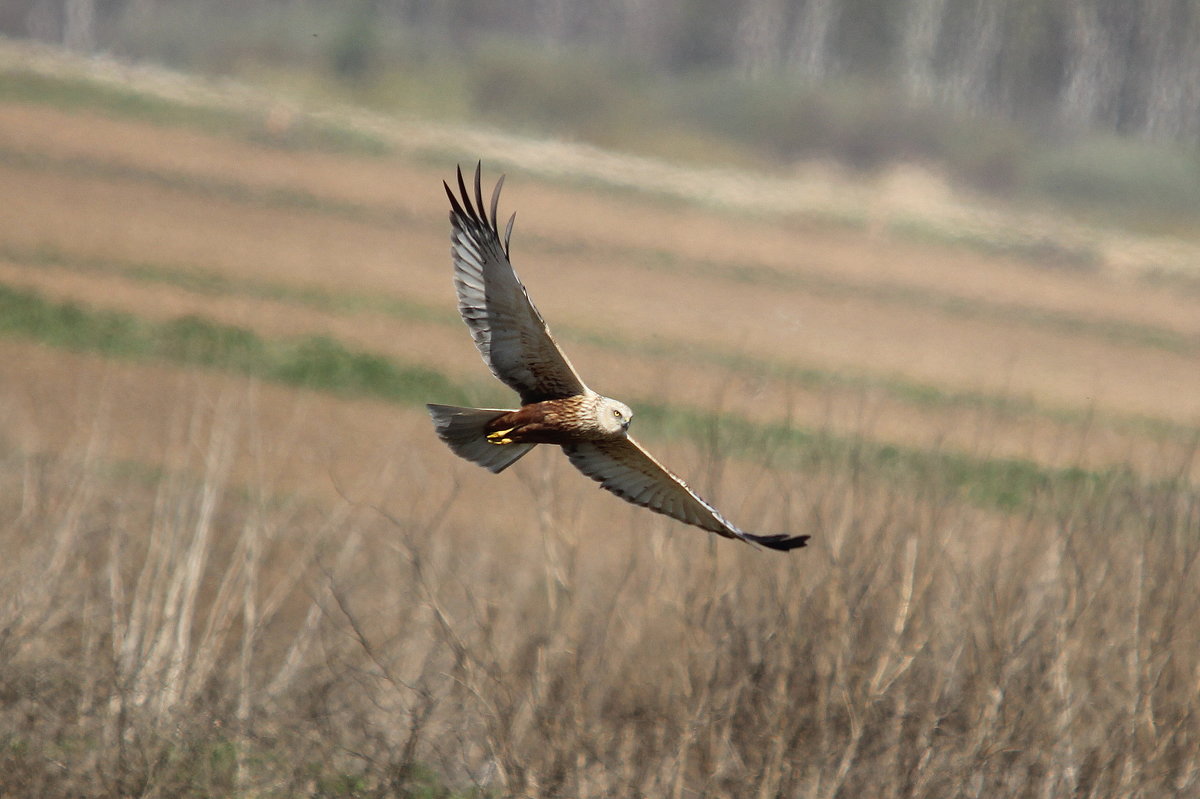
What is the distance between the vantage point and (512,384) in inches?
224

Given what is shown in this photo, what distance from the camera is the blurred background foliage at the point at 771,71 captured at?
3131 centimetres

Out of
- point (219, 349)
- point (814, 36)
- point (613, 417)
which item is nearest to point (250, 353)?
point (219, 349)

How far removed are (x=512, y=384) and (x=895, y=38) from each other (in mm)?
37380

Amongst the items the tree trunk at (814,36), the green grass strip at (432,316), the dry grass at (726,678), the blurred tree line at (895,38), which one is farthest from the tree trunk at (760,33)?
the dry grass at (726,678)

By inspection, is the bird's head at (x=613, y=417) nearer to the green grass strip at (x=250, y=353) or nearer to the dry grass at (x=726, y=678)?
the dry grass at (x=726, y=678)

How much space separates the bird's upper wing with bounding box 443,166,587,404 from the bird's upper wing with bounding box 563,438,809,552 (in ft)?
0.99

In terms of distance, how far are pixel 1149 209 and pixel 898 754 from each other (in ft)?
85.6

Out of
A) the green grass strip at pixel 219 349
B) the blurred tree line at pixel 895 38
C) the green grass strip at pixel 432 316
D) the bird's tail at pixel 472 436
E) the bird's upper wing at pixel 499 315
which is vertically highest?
the blurred tree line at pixel 895 38

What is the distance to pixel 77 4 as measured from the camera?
1475 inches

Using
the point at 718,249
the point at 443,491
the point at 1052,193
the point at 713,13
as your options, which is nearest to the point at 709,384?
the point at 443,491

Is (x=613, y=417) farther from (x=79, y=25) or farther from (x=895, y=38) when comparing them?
(x=895, y=38)

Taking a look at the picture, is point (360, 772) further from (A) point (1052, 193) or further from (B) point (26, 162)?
(A) point (1052, 193)

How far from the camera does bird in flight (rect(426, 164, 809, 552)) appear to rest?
17.7ft

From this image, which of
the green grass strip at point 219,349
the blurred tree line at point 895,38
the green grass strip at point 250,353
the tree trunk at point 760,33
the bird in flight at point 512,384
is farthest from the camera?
the tree trunk at point 760,33
